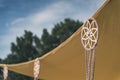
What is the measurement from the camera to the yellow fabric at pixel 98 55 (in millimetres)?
7422

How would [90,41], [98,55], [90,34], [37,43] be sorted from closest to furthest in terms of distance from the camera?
[90,41] < [90,34] < [98,55] < [37,43]

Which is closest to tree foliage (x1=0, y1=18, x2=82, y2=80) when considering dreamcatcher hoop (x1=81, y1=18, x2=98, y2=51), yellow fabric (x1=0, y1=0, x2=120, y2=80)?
yellow fabric (x1=0, y1=0, x2=120, y2=80)

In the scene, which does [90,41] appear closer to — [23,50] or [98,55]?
[98,55]

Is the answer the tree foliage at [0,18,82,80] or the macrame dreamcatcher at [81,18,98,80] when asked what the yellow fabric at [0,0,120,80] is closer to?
the macrame dreamcatcher at [81,18,98,80]

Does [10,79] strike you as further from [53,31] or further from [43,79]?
[43,79]

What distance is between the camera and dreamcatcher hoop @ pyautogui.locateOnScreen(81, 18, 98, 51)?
671 cm

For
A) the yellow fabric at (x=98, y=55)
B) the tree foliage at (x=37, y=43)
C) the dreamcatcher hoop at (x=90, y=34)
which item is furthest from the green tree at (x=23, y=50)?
the dreamcatcher hoop at (x=90, y=34)

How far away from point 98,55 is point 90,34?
6.05 ft

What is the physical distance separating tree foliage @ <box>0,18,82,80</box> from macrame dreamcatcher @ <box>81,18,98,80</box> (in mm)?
19723

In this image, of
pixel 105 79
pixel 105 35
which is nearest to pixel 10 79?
pixel 105 79

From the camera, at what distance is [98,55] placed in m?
8.61

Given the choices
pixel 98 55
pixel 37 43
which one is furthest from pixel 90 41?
pixel 37 43

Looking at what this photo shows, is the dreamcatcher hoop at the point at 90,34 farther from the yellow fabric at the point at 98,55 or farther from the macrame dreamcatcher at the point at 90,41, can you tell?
the yellow fabric at the point at 98,55

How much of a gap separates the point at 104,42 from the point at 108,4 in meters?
1.22
